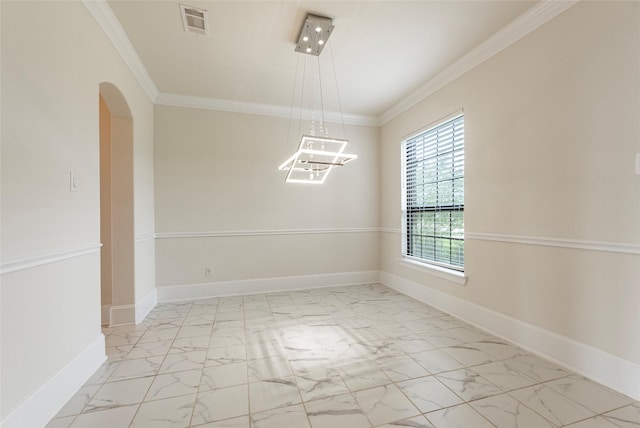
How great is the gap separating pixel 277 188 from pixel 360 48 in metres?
2.26

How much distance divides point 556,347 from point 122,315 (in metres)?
4.10

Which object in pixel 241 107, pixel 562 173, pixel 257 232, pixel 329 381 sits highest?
pixel 241 107

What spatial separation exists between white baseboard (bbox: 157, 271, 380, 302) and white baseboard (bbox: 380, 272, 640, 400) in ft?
5.03

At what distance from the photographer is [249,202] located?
4.18 m

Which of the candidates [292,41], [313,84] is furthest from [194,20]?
[313,84]

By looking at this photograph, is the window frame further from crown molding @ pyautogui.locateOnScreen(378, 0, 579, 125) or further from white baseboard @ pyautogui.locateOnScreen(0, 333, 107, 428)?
white baseboard @ pyautogui.locateOnScreen(0, 333, 107, 428)

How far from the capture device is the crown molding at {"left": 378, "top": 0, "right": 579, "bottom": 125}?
7.12 feet

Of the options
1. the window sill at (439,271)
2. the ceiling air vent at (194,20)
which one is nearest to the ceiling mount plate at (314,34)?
the ceiling air vent at (194,20)

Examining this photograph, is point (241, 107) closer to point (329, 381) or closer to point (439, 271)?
point (439, 271)

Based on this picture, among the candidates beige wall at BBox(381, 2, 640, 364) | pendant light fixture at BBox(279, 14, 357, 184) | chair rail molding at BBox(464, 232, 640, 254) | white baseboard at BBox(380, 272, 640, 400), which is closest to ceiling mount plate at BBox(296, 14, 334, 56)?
pendant light fixture at BBox(279, 14, 357, 184)

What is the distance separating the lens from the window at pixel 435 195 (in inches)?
127

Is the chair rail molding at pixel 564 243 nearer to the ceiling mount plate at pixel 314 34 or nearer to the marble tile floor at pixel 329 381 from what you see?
the marble tile floor at pixel 329 381

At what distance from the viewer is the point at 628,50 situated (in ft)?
5.82

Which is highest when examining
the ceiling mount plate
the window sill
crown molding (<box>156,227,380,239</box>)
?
the ceiling mount plate
